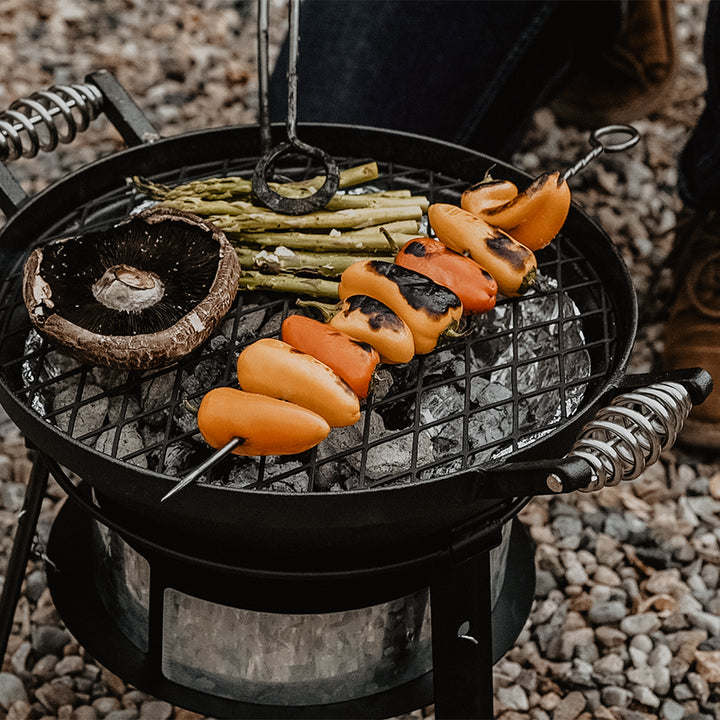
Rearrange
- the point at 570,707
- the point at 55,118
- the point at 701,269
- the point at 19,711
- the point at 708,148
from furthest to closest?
the point at 701,269 → the point at 708,148 → the point at 570,707 → the point at 19,711 → the point at 55,118

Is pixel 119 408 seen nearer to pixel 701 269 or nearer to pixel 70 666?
pixel 70 666

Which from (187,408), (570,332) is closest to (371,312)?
(187,408)

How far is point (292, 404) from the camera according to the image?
1.86 metres

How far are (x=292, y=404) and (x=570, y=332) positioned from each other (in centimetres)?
103

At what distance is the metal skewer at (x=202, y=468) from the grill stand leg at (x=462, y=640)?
25.5 inches

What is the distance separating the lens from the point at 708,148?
3.64m

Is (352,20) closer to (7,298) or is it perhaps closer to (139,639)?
(7,298)

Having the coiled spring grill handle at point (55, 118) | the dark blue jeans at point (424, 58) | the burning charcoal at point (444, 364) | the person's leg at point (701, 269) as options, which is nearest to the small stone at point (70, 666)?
the coiled spring grill handle at point (55, 118)

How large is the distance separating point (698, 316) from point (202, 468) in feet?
9.41

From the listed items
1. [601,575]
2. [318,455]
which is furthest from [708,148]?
[318,455]

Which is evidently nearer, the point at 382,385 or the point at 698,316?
the point at 382,385

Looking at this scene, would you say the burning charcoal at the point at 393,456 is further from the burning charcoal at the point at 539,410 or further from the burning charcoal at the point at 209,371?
the burning charcoal at the point at 209,371

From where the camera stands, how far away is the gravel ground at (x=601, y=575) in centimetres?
287

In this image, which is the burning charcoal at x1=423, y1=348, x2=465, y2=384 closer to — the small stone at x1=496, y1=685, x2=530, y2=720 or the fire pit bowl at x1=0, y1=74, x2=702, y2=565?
the fire pit bowl at x1=0, y1=74, x2=702, y2=565
